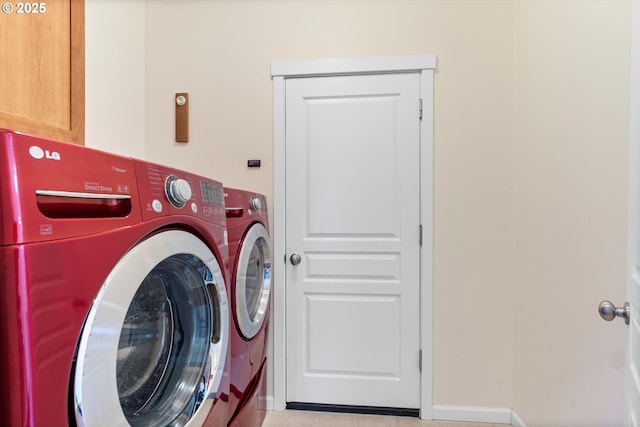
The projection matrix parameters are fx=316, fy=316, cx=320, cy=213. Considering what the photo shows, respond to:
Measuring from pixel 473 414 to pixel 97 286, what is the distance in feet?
6.34

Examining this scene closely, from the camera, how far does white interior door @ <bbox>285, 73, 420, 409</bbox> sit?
1.76 metres

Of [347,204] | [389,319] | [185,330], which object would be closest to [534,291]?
Answer: [389,319]

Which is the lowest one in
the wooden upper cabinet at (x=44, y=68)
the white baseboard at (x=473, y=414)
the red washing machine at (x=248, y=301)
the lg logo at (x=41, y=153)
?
the white baseboard at (x=473, y=414)

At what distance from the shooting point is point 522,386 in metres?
1.62

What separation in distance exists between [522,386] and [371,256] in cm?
100

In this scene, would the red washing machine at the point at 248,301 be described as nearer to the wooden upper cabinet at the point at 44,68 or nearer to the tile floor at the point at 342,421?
the tile floor at the point at 342,421

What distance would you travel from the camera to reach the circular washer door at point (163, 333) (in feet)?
1.80

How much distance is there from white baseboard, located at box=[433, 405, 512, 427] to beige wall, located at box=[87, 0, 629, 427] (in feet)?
0.09

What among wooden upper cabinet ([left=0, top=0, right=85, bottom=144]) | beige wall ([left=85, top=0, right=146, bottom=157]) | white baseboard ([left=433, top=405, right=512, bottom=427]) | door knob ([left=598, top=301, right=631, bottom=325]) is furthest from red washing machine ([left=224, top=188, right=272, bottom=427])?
door knob ([left=598, top=301, right=631, bottom=325])

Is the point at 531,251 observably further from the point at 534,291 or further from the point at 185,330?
the point at 185,330

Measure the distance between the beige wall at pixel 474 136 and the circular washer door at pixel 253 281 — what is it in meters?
0.38

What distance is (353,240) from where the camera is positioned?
5.87 ft

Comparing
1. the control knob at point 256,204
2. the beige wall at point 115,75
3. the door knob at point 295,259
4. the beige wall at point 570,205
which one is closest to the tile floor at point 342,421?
the beige wall at point 570,205

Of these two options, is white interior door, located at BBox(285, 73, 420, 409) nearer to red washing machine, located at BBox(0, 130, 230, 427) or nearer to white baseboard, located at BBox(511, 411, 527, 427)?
white baseboard, located at BBox(511, 411, 527, 427)
